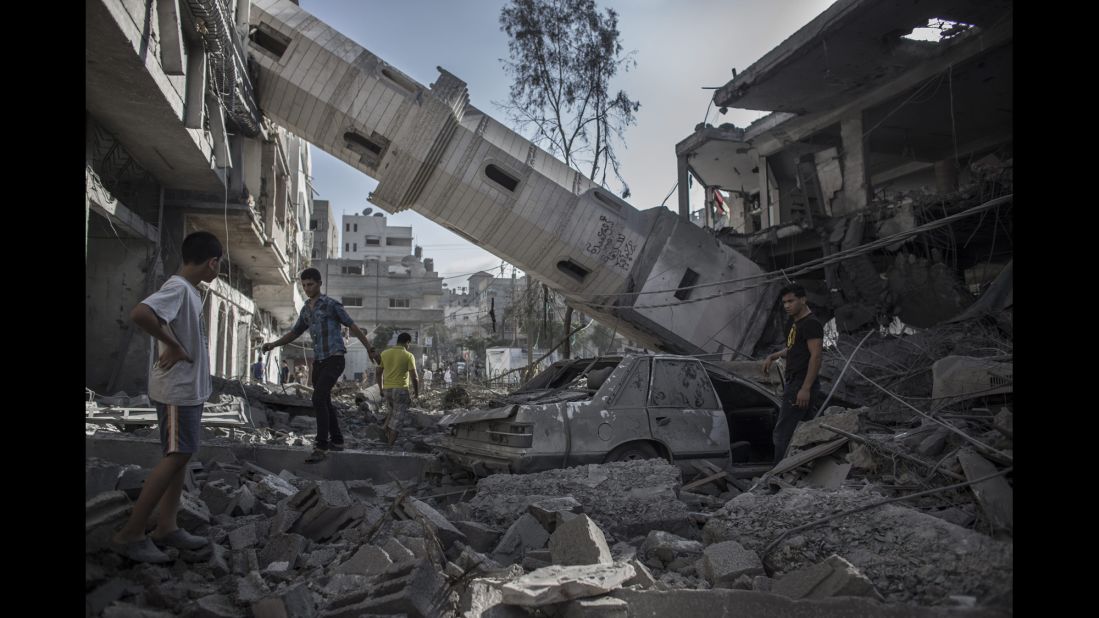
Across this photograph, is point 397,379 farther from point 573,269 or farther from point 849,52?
point 849,52

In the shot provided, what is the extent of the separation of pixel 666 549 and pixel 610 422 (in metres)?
2.15

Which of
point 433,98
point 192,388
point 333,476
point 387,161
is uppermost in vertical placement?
point 433,98

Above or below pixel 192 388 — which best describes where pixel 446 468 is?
below

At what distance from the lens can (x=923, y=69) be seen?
14.6m

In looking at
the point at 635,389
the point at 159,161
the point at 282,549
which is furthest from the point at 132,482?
the point at 159,161

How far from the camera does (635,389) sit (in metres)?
6.12

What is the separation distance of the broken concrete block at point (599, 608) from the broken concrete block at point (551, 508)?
1.29 m

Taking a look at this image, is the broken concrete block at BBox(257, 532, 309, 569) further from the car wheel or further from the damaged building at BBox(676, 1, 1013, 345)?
the damaged building at BBox(676, 1, 1013, 345)

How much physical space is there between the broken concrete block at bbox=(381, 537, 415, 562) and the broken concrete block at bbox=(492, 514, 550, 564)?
60 centimetres

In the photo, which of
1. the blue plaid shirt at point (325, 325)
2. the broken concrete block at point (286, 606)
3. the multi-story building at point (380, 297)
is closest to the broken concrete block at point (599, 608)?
the broken concrete block at point (286, 606)

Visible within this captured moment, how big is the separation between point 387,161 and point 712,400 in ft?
40.2

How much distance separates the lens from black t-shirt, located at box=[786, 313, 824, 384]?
5.85m
